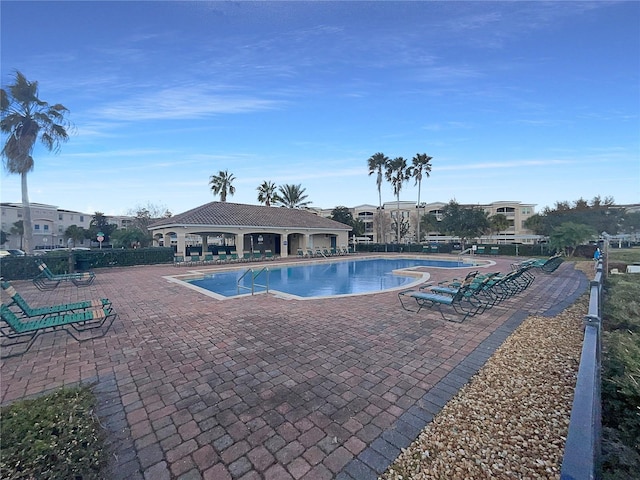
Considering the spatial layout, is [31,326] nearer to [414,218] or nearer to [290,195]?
[290,195]

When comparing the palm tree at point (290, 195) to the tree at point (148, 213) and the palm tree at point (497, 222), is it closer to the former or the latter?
the tree at point (148, 213)

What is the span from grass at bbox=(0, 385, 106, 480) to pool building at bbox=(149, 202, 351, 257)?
1976 cm

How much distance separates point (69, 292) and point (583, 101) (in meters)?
23.0

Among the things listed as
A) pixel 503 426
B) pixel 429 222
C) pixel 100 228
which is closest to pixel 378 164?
pixel 429 222

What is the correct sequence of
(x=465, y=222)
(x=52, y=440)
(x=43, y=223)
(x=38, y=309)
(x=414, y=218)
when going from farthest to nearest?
(x=414, y=218) → (x=43, y=223) → (x=465, y=222) → (x=38, y=309) → (x=52, y=440)

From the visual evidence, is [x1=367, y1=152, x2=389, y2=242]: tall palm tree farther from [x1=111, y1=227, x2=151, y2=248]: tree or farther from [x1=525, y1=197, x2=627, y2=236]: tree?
[x1=111, y1=227, x2=151, y2=248]: tree

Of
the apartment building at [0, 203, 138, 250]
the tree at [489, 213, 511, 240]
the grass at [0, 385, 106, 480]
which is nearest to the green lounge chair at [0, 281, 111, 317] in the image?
the grass at [0, 385, 106, 480]

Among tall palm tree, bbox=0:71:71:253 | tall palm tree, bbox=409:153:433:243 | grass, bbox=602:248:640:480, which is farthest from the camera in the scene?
tall palm tree, bbox=409:153:433:243

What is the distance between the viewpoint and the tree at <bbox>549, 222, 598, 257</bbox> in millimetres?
24016

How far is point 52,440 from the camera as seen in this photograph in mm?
2453

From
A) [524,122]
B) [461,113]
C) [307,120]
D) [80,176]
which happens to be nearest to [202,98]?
[307,120]

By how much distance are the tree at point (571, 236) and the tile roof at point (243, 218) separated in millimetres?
19987

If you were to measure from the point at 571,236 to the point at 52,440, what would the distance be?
1276 inches

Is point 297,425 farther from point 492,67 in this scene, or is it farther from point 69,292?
point 492,67
